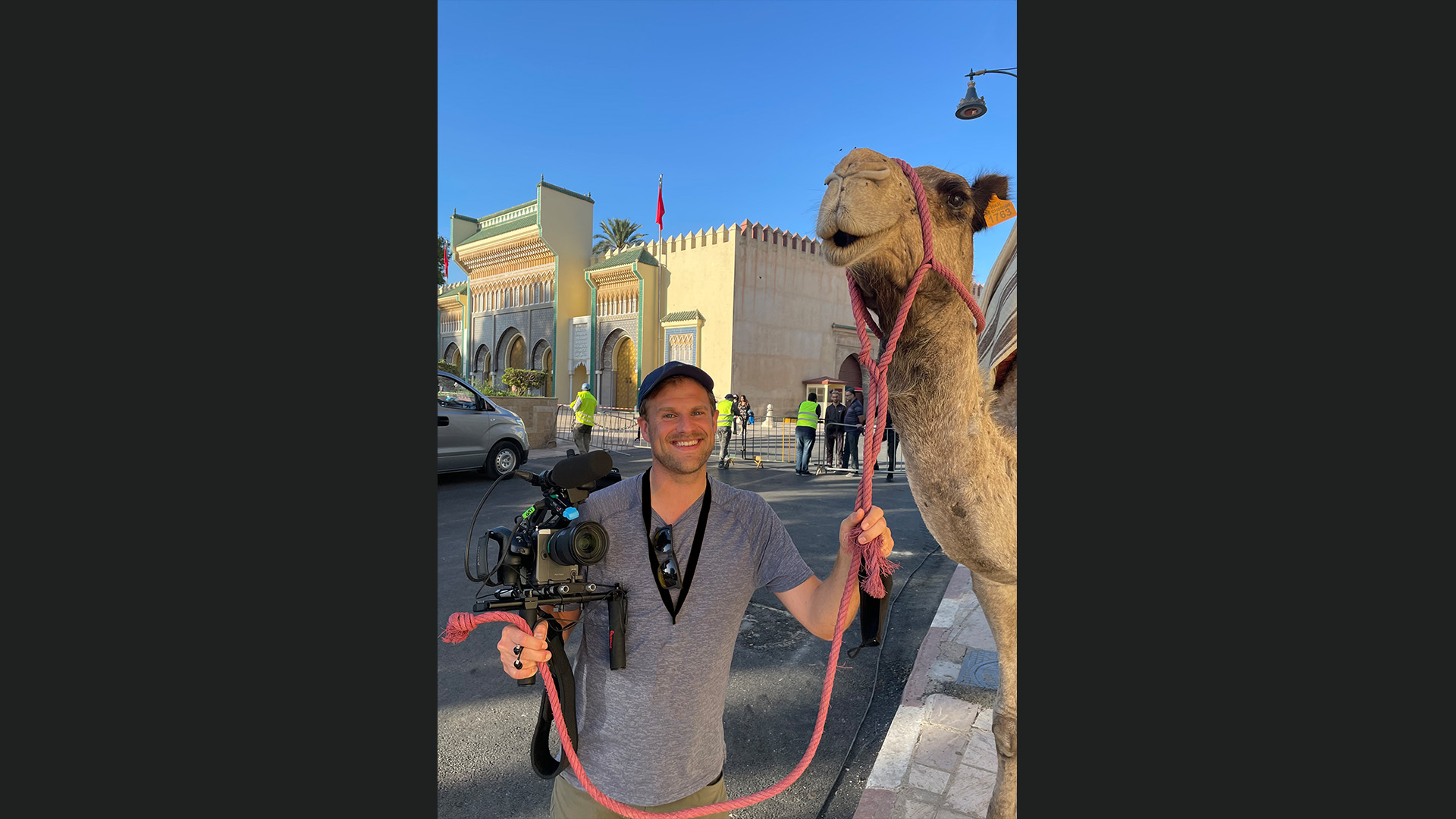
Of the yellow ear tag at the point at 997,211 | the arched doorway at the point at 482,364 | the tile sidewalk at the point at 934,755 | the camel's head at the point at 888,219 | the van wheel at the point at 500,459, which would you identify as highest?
the arched doorway at the point at 482,364

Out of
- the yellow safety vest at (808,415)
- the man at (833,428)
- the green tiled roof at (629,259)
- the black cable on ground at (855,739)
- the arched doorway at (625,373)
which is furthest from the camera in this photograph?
the arched doorway at (625,373)

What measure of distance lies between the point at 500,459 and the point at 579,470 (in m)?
8.99

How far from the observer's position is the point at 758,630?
13.6 feet

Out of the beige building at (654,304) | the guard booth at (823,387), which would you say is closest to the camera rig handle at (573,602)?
the guard booth at (823,387)

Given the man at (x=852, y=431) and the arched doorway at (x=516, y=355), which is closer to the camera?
the man at (x=852, y=431)

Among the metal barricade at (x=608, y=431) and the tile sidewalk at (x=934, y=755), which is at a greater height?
the metal barricade at (x=608, y=431)

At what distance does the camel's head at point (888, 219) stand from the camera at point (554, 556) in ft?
2.27

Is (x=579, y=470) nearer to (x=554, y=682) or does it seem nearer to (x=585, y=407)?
(x=554, y=682)

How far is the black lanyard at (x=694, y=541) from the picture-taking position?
138 centimetres

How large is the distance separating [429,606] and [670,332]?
21.2 meters

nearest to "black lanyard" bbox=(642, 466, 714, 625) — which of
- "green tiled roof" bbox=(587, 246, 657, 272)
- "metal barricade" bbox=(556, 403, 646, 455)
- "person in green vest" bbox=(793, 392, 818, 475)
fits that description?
"person in green vest" bbox=(793, 392, 818, 475)

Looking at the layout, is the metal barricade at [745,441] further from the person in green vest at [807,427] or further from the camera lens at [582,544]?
the camera lens at [582,544]

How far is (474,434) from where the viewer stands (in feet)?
29.9

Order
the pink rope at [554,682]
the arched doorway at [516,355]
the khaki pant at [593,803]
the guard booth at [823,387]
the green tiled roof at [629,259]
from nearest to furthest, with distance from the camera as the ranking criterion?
the pink rope at [554,682] → the khaki pant at [593,803] → the guard booth at [823,387] → the green tiled roof at [629,259] → the arched doorway at [516,355]
